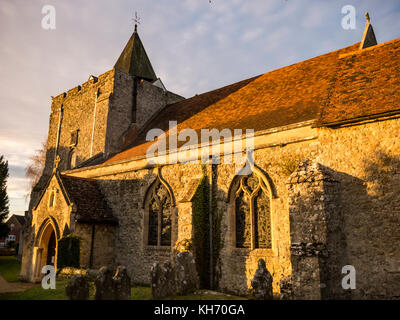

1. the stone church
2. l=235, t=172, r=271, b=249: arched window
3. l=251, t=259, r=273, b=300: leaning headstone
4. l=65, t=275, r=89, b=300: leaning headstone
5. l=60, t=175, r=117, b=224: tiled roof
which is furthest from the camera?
l=60, t=175, r=117, b=224: tiled roof

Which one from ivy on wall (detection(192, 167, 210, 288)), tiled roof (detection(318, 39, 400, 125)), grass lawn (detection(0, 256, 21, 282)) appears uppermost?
tiled roof (detection(318, 39, 400, 125))

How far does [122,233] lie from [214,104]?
26.3 ft

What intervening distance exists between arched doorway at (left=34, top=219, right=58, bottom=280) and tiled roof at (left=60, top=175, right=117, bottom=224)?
5.75 ft

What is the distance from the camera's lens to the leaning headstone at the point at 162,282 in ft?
26.2

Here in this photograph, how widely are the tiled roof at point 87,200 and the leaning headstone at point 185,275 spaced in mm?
6391

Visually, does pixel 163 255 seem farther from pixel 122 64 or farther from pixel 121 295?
pixel 122 64

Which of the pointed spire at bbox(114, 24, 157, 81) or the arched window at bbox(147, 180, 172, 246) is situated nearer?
the arched window at bbox(147, 180, 172, 246)

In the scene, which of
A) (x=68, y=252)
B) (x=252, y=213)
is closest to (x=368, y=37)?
(x=252, y=213)

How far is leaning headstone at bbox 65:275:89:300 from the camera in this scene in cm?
730

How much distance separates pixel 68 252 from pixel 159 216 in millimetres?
3982

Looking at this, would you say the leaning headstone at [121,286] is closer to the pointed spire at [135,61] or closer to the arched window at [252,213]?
the arched window at [252,213]

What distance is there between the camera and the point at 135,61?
23.5 m

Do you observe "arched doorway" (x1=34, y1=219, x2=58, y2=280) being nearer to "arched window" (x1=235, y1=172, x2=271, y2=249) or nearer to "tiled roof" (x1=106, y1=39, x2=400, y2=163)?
"tiled roof" (x1=106, y1=39, x2=400, y2=163)

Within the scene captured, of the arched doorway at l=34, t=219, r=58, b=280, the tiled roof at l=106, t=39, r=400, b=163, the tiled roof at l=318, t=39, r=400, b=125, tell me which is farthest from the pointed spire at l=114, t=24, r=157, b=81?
the tiled roof at l=318, t=39, r=400, b=125
